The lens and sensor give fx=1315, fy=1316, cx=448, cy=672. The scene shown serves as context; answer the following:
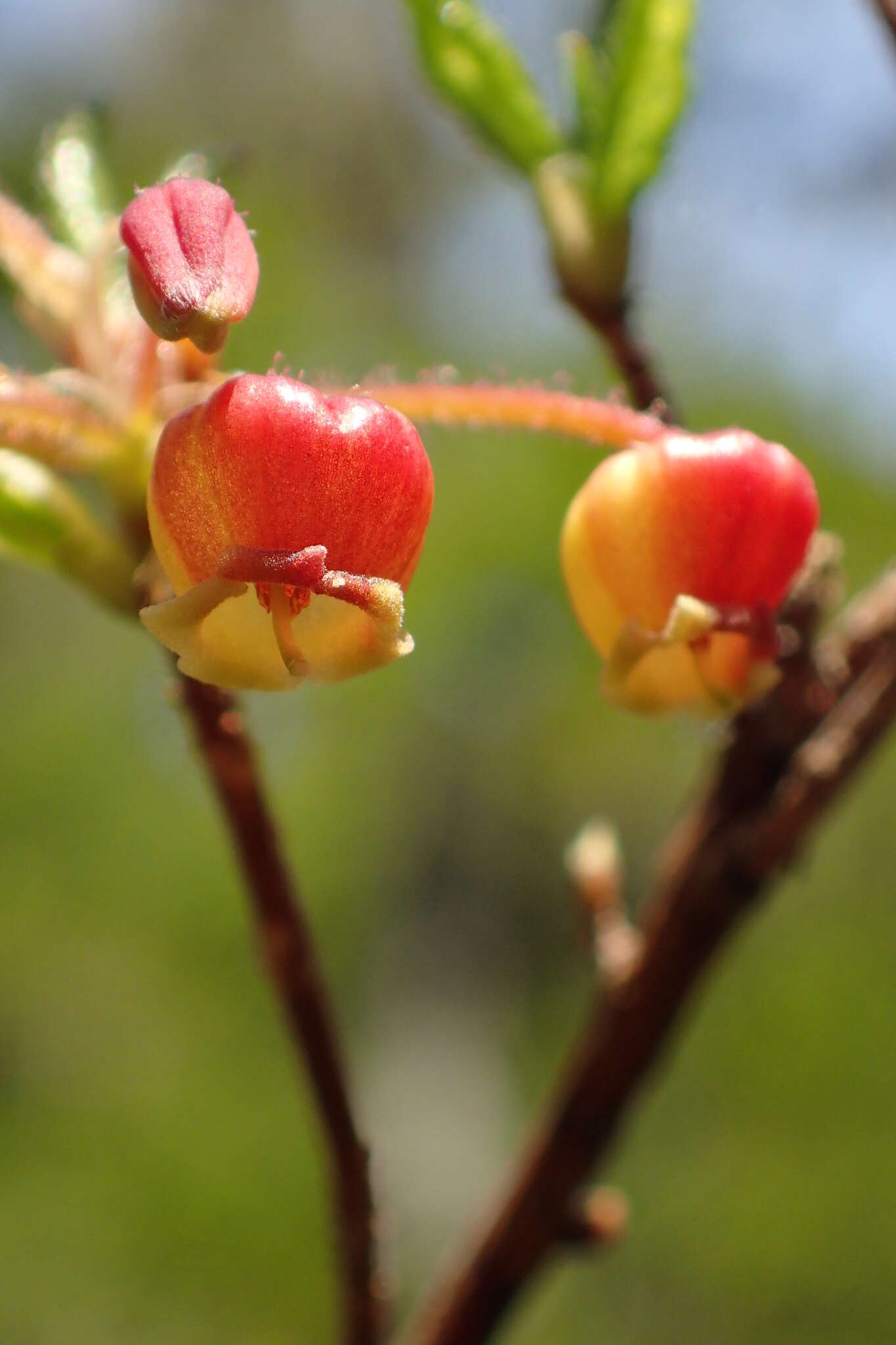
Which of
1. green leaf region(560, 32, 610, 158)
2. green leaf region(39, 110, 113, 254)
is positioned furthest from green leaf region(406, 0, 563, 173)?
green leaf region(39, 110, 113, 254)

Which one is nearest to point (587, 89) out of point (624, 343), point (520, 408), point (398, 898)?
point (624, 343)

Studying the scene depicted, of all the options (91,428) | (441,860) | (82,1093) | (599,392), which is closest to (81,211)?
(91,428)

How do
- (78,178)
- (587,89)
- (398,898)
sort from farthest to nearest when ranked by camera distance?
(398,898)
(78,178)
(587,89)

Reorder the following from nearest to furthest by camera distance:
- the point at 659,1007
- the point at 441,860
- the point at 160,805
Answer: the point at 659,1007 < the point at 160,805 < the point at 441,860

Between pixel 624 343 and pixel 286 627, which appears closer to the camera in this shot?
pixel 286 627

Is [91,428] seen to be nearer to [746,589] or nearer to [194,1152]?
[746,589]

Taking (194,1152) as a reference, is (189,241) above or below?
above

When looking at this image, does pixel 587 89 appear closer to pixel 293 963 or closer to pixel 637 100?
pixel 637 100
